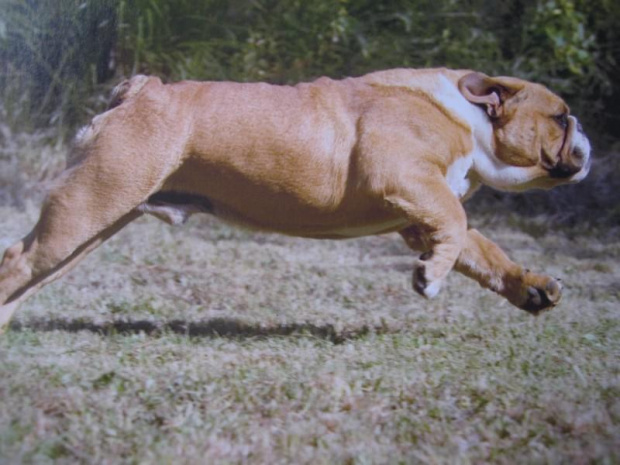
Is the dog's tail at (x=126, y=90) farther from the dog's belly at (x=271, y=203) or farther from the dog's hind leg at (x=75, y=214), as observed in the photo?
the dog's belly at (x=271, y=203)

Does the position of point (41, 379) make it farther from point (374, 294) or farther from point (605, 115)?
point (605, 115)

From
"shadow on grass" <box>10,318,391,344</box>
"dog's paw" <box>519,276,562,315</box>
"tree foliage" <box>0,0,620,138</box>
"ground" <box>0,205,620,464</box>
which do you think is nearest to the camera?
"ground" <box>0,205,620,464</box>

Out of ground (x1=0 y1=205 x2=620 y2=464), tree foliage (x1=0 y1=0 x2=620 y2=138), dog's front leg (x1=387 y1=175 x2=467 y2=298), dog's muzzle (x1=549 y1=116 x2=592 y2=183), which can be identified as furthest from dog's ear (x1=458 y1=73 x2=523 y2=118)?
tree foliage (x1=0 y1=0 x2=620 y2=138)

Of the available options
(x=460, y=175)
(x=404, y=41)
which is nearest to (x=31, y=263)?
(x=460, y=175)

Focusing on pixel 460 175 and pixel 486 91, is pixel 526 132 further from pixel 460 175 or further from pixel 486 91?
pixel 460 175

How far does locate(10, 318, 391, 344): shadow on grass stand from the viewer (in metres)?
5.85

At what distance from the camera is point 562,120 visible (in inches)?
226

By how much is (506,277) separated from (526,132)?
85 centimetres

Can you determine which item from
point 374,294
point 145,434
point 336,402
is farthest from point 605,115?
point 145,434

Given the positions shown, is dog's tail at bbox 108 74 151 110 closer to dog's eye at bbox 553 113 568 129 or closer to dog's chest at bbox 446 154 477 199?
dog's chest at bbox 446 154 477 199

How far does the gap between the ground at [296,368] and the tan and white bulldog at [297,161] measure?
507 millimetres

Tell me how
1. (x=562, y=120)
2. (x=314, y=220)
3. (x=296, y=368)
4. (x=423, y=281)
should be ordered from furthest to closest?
(x=562, y=120) < (x=314, y=220) < (x=423, y=281) < (x=296, y=368)

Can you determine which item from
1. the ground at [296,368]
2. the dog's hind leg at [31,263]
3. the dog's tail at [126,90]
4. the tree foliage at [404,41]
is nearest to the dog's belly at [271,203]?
the dog's hind leg at [31,263]

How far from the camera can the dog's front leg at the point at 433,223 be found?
507cm
